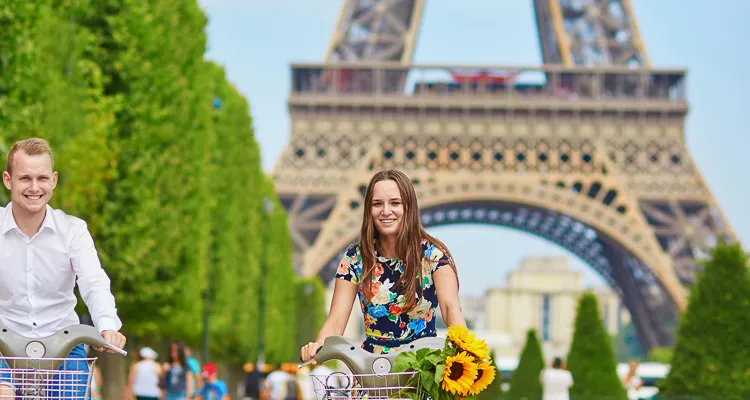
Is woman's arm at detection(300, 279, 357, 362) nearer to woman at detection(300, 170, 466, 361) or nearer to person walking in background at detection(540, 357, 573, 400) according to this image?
woman at detection(300, 170, 466, 361)

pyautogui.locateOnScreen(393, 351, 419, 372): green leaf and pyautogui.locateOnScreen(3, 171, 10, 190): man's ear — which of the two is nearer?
pyautogui.locateOnScreen(393, 351, 419, 372): green leaf

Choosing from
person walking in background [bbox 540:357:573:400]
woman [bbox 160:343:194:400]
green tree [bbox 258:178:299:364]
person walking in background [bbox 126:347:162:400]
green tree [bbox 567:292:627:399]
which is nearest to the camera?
person walking in background [bbox 126:347:162:400]

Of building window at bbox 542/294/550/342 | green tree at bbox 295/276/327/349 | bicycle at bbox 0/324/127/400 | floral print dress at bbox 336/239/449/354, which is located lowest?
bicycle at bbox 0/324/127/400

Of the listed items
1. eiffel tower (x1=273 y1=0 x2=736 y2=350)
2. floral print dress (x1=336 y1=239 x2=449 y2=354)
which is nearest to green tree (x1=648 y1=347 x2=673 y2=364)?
eiffel tower (x1=273 y1=0 x2=736 y2=350)

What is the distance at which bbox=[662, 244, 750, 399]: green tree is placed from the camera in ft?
58.7

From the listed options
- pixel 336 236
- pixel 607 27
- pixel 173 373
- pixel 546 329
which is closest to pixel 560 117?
pixel 607 27

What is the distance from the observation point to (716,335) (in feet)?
60.3

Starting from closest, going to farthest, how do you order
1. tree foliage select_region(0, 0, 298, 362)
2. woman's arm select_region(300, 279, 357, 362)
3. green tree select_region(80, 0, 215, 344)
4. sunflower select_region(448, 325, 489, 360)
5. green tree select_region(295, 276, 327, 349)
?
sunflower select_region(448, 325, 489, 360) < woman's arm select_region(300, 279, 357, 362) < tree foliage select_region(0, 0, 298, 362) < green tree select_region(80, 0, 215, 344) < green tree select_region(295, 276, 327, 349)

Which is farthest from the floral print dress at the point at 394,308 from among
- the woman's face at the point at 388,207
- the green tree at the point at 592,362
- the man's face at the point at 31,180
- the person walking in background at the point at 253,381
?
the person walking in background at the point at 253,381

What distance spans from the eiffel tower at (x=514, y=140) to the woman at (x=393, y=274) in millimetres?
37030

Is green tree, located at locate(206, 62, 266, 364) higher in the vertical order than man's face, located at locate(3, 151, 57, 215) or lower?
higher

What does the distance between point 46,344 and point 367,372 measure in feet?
3.62

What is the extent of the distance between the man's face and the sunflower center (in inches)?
61.0

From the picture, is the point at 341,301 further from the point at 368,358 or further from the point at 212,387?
the point at 212,387
